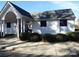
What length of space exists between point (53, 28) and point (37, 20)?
5.67 ft

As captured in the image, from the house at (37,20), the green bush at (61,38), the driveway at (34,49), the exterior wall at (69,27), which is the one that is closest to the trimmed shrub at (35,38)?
the driveway at (34,49)

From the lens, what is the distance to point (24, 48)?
11438mm

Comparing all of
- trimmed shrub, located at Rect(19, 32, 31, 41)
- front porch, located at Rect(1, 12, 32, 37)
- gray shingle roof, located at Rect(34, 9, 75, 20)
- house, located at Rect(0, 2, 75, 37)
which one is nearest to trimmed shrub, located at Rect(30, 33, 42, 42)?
trimmed shrub, located at Rect(19, 32, 31, 41)

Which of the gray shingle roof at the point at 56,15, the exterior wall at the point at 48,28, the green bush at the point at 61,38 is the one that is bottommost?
the green bush at the point at 61,38

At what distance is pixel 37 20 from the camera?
61.8ft

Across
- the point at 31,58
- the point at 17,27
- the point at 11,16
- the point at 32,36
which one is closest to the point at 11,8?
the point at 11,16

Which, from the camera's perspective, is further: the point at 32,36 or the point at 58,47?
the point at 32,36

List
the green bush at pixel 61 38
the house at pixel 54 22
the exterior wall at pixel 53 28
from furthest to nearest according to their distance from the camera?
the house at pixel 54 22 < the exterior wall at pixel 53 28 < the green bush at pixel 61 38

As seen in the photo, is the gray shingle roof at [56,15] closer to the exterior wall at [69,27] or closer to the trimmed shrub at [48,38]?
the exterior wall at [69,27]

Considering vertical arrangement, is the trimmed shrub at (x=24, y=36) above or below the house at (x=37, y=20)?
below

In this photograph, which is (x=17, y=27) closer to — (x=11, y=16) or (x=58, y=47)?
(x=11, y=16)

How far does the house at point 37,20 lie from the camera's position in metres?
15.3

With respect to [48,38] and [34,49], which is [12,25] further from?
[34,49]

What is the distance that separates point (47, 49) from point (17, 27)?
172 inches
